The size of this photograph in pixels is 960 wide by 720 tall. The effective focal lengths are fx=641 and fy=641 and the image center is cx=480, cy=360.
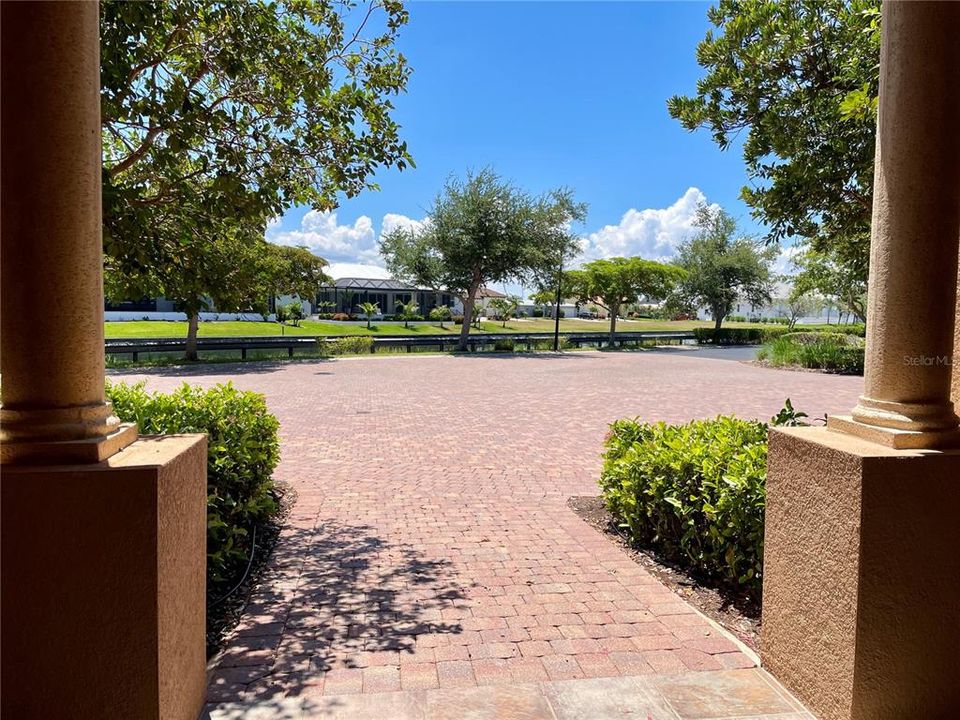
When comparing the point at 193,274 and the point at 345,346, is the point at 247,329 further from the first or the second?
the point at 193,274

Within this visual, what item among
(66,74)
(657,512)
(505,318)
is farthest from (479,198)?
(505,318)

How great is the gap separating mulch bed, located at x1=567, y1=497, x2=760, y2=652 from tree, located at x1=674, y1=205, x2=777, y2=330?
39.5 meters

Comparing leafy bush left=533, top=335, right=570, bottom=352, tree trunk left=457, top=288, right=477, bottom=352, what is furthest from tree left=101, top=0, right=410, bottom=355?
leafy bush left=533, top=335, right=570, bottom=352

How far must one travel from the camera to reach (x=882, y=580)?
2422 mm

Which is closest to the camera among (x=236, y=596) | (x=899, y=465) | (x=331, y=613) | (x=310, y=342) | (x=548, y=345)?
(x=899, y=465)

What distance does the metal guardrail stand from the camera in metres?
23.5

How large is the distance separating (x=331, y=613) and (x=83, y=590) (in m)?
1.90

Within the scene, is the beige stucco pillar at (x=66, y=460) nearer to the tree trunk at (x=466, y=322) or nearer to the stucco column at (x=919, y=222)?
the stucco column at (x=919, y=222)

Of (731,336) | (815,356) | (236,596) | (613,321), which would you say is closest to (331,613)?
(236,596)

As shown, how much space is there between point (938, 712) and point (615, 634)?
144cm

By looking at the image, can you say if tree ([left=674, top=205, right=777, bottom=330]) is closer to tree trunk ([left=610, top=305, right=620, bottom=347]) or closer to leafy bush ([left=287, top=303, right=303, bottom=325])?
tree trunk ([left=610, top=305, right=620, bottom=347])

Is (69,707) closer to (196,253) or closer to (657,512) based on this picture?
(196,253)

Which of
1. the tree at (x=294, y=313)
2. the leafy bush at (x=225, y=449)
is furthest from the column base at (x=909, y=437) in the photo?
the tree at (x=294, y=313)

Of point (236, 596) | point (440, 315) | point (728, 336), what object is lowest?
point (236, 596)
